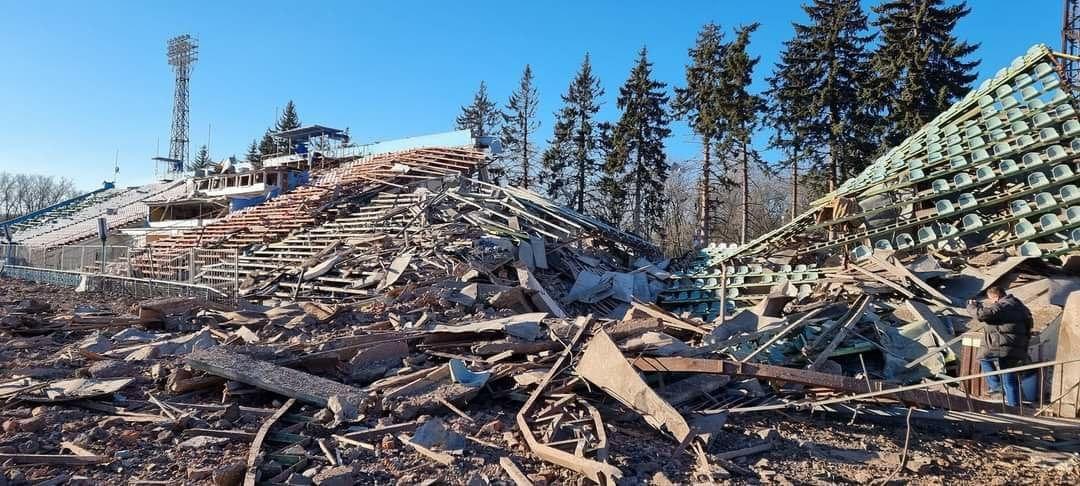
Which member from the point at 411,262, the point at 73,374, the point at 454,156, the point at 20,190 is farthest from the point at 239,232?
the point at 20,190

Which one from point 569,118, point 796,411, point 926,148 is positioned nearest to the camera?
point 796,411

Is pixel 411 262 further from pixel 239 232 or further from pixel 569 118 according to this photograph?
pixel 569 118

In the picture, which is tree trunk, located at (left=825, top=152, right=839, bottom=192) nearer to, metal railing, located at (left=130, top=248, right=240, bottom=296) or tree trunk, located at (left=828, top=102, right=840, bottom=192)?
tree trunk, located at (left=828, top=102, right=840, bottom=192)

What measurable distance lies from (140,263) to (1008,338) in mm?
22293

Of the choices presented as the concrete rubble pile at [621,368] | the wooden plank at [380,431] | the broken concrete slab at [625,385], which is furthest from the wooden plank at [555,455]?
the wooden plank at [380,431]

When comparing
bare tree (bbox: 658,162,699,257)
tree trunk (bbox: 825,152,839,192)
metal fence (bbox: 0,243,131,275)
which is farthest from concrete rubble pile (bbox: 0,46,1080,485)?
bare tree (bbox: 658,162,699,257)

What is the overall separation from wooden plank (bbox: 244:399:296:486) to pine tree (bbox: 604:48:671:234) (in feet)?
91.0

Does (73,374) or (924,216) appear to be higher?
(924,216)

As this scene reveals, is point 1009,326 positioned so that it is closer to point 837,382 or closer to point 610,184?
point 837,382

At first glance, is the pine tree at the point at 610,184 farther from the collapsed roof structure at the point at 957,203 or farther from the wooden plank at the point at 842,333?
the wooden plank at the point at 842,333

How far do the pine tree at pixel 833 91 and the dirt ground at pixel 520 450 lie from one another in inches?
816

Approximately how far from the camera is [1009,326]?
588cm

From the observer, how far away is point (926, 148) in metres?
11.6

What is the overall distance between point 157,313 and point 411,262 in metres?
4.70
